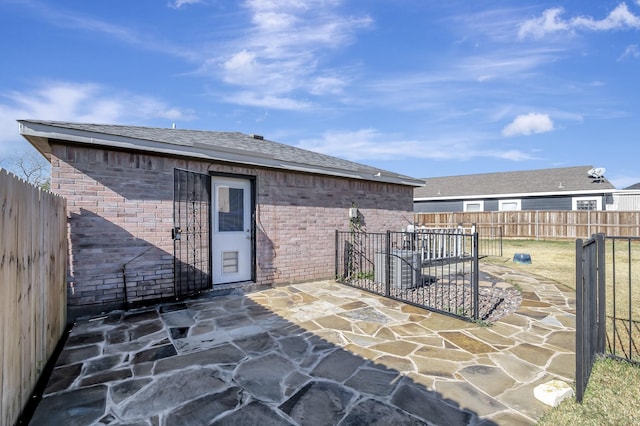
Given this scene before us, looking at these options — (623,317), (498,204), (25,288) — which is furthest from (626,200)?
(25,288)

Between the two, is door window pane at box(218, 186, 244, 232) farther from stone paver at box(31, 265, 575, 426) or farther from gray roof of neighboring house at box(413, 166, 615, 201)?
gray roof of neighboring house at box(413, 166, 615, 201)

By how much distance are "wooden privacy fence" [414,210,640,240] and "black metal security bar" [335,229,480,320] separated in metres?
7.20

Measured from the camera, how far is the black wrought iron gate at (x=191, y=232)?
195 inches

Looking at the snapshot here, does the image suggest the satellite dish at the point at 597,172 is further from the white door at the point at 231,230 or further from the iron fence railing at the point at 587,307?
the white door at the point at 231,230

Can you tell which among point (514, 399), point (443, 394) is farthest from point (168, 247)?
point (514, 399)

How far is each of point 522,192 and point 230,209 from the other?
1940cm

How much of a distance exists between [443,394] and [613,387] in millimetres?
1422

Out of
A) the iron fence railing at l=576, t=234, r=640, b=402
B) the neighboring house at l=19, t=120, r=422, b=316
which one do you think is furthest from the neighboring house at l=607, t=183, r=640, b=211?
the neighboring house at l=19, t=120, r=422, b=316

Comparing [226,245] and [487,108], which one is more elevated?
[487,108]

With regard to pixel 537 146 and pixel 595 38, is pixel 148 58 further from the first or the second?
pixel 537 146

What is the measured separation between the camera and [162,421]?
2014 millimetres

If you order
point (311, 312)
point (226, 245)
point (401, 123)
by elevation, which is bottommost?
point (311, 312)

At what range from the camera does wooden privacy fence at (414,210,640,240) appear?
13.7 metres

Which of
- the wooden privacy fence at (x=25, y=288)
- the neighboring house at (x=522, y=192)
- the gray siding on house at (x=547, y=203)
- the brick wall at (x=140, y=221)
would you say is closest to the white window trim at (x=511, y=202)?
the neighboring house at (x=522, y=192)
